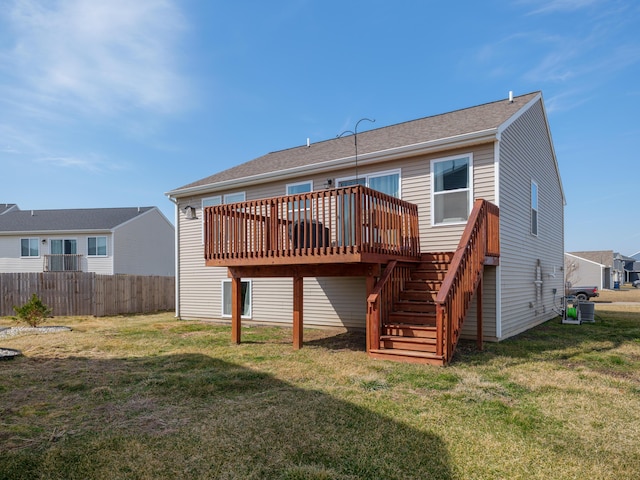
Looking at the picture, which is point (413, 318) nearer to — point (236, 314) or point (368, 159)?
point (236, 314)

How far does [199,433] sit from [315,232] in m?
4.30

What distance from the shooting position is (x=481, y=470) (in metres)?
2.89

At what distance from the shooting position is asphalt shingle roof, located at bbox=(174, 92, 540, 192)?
8.97 m

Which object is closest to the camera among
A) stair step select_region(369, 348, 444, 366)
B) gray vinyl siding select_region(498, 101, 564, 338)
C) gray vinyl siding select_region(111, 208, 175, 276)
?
stair step select_region(369, 348, 444, 366)

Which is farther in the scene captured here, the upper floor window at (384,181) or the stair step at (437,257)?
the upper floor window at (384,181)

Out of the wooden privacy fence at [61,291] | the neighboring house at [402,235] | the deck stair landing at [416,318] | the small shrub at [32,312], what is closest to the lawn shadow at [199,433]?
the deck stair landing at [416,318]

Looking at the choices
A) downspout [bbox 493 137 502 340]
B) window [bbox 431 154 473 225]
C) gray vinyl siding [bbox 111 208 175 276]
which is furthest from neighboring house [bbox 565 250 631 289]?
gray vinyl siding [bbox 111 208 175 276]

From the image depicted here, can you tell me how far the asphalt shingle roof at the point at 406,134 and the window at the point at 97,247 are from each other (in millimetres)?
13004

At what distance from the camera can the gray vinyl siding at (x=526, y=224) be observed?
8.73m

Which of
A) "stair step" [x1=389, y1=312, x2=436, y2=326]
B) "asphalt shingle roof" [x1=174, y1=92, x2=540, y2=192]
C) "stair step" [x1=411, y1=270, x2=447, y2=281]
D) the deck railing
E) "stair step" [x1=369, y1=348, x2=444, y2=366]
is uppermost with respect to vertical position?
"asphalt shingle roof" [x1=174, y1=92, x2=540, y2=192]

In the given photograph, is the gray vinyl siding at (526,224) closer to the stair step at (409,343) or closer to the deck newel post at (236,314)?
the stair step at (409,343)

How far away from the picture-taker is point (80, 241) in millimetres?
23719

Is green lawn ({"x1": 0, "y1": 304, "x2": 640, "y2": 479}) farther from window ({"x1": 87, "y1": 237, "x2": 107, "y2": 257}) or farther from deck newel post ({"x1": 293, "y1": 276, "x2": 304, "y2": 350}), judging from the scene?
window ({"x1": 87, "y1": 237, "x2": 107, "y2": 257})

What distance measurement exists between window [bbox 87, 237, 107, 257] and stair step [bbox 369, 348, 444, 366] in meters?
21.5
